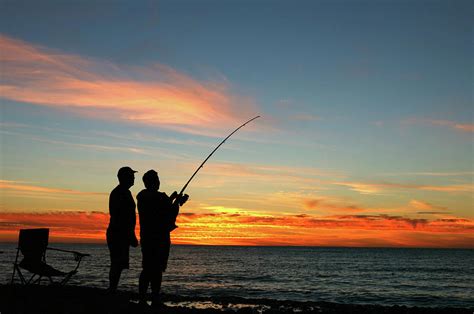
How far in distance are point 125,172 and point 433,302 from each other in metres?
22.1

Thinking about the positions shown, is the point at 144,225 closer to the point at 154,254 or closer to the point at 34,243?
the point at 154,254

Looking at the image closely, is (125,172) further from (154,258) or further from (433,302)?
(433,302)

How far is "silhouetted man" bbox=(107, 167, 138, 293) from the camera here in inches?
274

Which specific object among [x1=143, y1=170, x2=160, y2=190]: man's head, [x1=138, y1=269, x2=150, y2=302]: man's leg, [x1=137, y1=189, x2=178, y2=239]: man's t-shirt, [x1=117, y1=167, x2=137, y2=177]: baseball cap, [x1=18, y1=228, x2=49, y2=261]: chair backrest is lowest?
[x1=138, y1=269, x2=150, y2=302]: man's leg

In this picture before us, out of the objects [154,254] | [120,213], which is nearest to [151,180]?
[120,213]

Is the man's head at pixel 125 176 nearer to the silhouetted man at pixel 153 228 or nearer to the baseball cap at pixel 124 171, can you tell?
the baseball cap at pixel 124 171

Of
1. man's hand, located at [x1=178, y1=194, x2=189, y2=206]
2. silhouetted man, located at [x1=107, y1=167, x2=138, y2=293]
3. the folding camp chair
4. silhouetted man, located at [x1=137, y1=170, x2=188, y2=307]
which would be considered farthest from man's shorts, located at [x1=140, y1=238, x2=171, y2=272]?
the folding camp chair

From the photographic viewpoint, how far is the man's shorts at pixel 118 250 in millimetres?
6949

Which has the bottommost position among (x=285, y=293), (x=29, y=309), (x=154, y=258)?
(x=285, y=293)

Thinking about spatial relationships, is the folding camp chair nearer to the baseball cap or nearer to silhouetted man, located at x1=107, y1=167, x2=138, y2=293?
silhouetted man, located at x1=107, y1=167, x2=138, y2=293

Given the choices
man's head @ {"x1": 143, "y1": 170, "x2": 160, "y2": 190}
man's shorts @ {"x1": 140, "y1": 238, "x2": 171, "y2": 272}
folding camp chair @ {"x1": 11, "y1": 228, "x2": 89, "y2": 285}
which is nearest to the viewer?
man's shorts @ {"x1": 140, "y1": 238, "x2": 171, "y2": 272}

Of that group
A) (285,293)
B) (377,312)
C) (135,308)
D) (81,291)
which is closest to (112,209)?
(135,308)

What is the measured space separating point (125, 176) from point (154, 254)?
123cm

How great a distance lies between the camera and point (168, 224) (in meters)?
7.00
